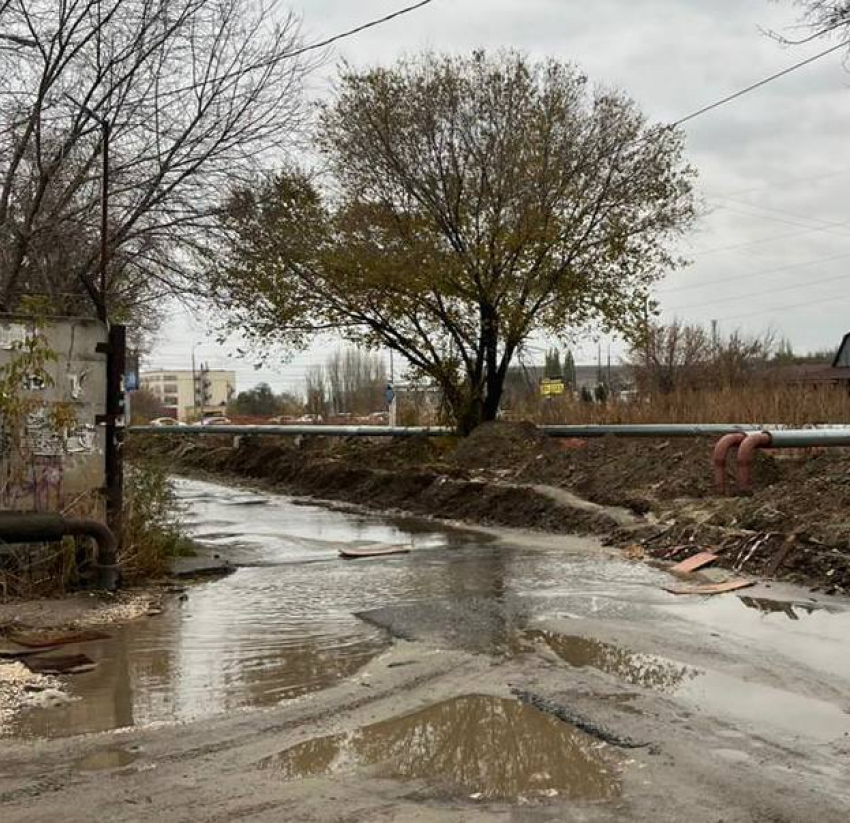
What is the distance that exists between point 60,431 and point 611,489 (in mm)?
9103

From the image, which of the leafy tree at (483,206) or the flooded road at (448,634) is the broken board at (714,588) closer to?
the flooded road at (448,634)

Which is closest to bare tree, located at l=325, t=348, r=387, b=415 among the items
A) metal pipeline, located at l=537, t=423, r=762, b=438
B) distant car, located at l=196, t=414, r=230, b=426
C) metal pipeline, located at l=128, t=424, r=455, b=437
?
distant car, located at l=196, t=414, r=230, b=426

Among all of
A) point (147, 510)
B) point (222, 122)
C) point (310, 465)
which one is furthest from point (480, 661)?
point (310, 465)

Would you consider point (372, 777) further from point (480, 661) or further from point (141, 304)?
point (141, 304)

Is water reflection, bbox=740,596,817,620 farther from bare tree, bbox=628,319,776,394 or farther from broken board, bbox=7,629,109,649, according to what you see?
bare tree, bbox=628,319,776,394

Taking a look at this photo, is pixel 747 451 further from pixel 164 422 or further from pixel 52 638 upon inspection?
pixel 164 422

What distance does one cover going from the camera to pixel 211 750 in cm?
471

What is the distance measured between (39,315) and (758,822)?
705cm

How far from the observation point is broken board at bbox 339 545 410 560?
11421mm

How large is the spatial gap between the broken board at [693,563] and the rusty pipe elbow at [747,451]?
2462 mm

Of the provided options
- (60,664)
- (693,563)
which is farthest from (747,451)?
(60,664)

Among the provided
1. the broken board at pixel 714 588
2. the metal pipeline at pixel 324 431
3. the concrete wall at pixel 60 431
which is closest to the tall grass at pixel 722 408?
the metal pipeline at pixel 324 431

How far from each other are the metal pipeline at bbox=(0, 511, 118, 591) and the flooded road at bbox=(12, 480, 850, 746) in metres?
0.67

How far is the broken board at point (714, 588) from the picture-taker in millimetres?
8625
